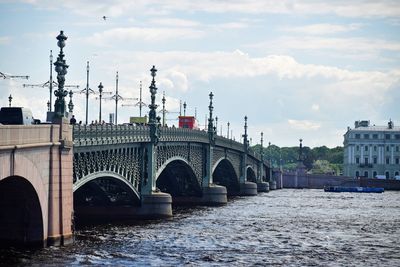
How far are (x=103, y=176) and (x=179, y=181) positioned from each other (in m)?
39.1

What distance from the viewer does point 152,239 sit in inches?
2261

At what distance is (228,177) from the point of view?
131125 mm

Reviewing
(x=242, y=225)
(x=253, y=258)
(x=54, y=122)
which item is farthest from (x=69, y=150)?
(x=242, y=225)

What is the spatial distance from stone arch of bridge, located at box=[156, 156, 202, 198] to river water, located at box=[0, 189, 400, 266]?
8.54 metres

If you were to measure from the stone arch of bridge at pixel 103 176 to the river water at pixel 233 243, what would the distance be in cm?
283

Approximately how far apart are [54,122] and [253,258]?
40.7 feet

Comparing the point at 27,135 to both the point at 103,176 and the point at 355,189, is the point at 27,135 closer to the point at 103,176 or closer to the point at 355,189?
the point at 103,176

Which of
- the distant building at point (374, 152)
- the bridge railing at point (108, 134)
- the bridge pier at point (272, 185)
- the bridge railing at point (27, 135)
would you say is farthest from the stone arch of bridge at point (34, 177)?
the distant building at point (374, 152)

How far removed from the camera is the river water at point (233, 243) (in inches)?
1843

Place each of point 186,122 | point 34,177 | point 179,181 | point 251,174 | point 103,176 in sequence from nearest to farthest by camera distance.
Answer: point 34,177
point 103,176
point 179,181
point 186,122
point 251,174

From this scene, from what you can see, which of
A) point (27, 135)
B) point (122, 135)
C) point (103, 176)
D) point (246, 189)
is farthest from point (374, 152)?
point (27, 135)

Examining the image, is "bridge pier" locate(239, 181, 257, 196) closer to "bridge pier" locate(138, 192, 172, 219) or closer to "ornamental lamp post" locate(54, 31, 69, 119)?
"bridge pier" locate(138, 192, 172, 219)

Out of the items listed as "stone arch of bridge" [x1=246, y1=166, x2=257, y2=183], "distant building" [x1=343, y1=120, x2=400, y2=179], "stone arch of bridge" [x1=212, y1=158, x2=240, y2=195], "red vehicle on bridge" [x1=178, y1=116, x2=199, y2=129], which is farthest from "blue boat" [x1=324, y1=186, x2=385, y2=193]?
"red vehicle on bridge" [x1=178, y1=116, x2=199, y2=129]

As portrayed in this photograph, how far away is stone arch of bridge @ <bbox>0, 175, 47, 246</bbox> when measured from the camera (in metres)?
45.2
